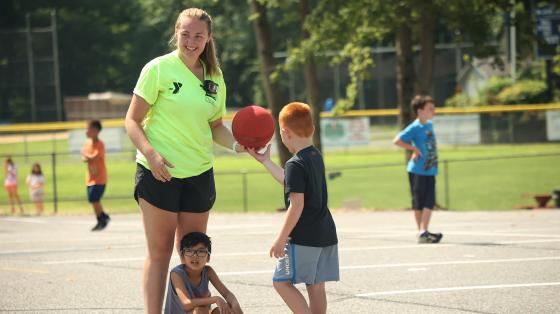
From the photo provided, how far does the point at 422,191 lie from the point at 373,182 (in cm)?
1977

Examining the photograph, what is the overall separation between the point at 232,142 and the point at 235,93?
254ft

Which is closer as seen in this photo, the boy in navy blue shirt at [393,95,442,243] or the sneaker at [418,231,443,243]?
the sneaker at [418,231,443,243]

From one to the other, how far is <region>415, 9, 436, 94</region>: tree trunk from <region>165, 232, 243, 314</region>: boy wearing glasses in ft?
58.2

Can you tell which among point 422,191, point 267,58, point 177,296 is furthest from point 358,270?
point 267,58

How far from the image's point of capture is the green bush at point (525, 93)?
48.1 meters

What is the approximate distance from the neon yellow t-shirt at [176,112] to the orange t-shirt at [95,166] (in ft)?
33.9

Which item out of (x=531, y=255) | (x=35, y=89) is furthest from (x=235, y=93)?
(x=531, y=255)

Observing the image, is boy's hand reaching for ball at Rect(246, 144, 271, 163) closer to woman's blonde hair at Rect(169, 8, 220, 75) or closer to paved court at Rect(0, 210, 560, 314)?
woman's blonde hair at Rect(169, 8, 220, 75)

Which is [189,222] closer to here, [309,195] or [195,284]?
[195,284]

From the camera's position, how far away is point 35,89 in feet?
211

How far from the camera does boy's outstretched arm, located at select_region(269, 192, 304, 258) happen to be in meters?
6.11

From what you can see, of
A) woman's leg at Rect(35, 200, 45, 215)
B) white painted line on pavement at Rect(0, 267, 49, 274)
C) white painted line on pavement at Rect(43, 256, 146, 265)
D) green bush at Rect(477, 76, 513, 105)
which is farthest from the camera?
green bush at Rect(477, 76, 513, 105)

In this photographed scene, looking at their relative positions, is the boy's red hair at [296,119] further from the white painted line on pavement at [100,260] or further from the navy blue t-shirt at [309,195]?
the white painted line on pavement at [100,260]

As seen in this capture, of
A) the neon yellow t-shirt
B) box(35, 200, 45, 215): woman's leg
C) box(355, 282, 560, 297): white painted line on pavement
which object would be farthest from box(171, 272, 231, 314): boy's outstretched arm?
box(35, 200, 45, 215): woman's leg
